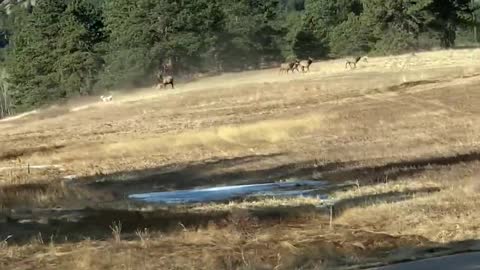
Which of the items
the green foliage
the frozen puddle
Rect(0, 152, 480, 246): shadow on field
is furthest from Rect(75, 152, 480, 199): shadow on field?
the green foliage

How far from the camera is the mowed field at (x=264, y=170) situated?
1249 cm

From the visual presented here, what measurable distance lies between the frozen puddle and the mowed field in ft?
2.83

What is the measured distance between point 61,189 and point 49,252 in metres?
9.49

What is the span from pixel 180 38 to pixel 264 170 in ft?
202

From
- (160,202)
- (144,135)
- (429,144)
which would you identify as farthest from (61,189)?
(144,135)

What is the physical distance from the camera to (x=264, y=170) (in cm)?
2597

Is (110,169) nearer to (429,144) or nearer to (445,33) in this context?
(429,144)

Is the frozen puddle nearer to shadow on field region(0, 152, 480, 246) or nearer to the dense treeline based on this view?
shadow on field region(0, 152, 480, 246)

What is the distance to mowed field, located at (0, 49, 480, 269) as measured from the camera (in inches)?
492

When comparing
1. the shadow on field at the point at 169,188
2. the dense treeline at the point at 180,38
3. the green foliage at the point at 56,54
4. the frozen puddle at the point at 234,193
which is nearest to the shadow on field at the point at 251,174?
the shadow on field at the point at 169,188

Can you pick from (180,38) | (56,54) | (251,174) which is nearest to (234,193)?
(251,174)

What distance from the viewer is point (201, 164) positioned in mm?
29078

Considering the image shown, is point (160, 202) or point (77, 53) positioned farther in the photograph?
point (77, 53)

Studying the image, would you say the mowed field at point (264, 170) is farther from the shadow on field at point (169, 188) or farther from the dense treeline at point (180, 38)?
the dense treeline at point (180, 38)
